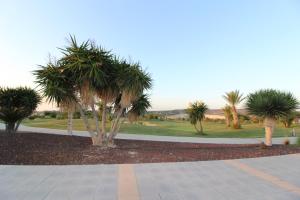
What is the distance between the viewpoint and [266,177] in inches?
248

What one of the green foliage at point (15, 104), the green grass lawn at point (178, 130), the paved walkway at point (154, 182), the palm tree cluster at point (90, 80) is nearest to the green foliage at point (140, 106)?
the palm tree cluster at point (90, 80)

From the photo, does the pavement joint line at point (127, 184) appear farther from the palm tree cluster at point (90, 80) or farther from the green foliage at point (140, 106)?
the green foliage at point (140, 106)

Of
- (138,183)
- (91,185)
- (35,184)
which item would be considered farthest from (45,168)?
(138,183)

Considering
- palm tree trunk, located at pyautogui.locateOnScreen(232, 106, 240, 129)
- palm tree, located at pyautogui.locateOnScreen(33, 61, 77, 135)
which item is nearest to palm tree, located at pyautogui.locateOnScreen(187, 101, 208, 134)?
palm tree trunk, located at pyautogui.locateOnScreen(232, 106, 240, 129)

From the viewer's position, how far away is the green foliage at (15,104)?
1394cm

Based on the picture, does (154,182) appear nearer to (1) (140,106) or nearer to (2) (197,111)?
(1) (140,106)

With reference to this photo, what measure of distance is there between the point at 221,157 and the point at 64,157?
4.99m

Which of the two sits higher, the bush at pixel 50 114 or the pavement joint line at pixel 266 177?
the bush at pixel 50 114

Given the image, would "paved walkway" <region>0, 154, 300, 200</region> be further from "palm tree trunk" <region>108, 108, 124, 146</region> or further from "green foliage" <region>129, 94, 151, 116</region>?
"green foliage" <region>129, 94, 151, 116</region>

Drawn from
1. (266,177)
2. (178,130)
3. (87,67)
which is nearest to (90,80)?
(87,67)

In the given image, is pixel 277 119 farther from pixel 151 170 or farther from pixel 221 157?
pixel 151 170

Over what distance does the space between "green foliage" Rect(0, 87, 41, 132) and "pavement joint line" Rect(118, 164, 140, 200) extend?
926 centimetres

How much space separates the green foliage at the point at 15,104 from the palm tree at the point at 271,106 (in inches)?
435

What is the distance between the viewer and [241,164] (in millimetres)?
7680
